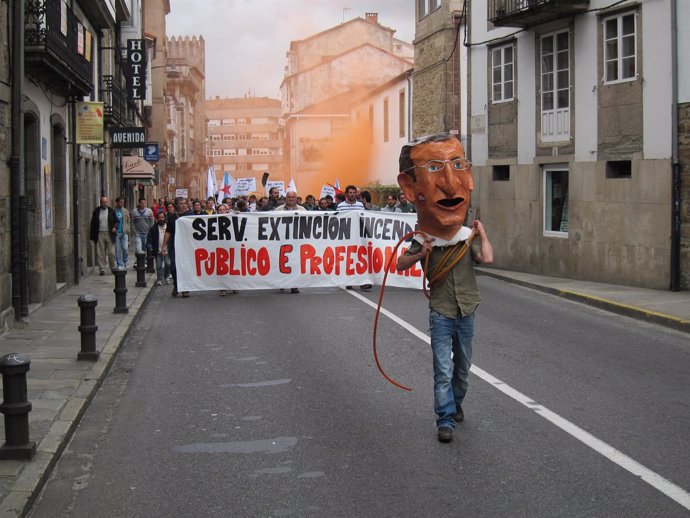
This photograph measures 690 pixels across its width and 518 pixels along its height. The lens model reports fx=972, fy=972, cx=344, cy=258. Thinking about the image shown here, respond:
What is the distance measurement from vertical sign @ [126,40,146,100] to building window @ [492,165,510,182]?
1343cm

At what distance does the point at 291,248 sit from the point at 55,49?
5209mm

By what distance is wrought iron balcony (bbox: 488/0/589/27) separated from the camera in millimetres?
19734

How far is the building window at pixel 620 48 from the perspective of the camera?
18469mm

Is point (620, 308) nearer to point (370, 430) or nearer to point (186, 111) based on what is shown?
point (370, 430)

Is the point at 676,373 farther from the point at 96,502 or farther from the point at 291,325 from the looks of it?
the point at 96,502

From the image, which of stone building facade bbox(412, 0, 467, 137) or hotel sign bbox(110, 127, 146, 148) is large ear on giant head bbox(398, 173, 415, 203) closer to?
hotel sign bbox(110, 127, 146, 148)

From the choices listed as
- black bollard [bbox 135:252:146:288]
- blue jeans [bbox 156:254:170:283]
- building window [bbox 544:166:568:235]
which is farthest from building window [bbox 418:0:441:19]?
black bollard [bbox 135:252:146:288]

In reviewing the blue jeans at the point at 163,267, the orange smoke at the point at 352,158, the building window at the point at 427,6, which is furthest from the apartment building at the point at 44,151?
the orange smoke at the point at 352,158

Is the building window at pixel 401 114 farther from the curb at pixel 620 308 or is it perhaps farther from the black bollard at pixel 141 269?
the black bollard at pixel 141 269

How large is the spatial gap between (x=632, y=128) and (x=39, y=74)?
10.7 m

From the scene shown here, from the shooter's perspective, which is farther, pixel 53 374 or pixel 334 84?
pixel 334 84

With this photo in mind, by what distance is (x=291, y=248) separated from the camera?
1741 centimetres

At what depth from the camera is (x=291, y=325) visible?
1281 centimetres

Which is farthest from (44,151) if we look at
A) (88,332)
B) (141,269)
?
(88,332)
